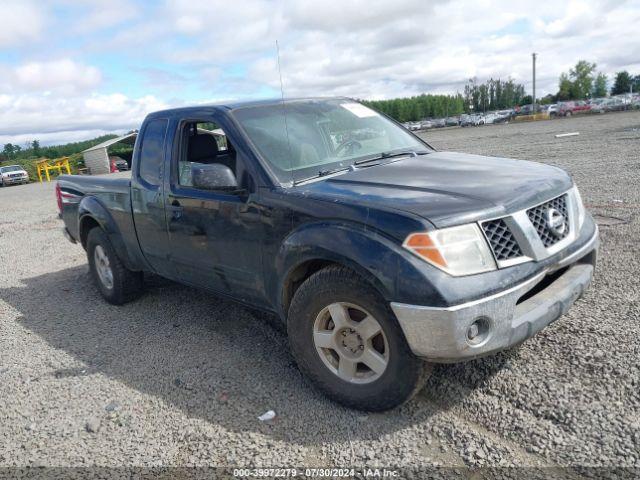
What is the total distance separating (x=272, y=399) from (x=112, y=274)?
2813 millimetres

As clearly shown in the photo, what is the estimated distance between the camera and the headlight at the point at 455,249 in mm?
2664

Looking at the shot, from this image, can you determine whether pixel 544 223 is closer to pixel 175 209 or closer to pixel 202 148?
pixel 175 209

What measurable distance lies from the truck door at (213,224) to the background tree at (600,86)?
12964 cm

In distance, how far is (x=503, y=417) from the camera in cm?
293

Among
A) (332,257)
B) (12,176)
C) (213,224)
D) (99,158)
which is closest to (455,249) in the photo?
(332,257)

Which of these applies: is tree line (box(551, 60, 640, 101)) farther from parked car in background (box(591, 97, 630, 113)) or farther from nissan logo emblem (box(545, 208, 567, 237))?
nissan logo emblem (box(545, 208, 567, 237))

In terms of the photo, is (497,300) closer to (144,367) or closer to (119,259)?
A: (144,367)

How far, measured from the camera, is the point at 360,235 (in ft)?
9.41

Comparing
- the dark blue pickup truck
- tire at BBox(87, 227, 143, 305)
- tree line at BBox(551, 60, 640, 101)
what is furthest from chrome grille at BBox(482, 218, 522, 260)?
tree line at BBox(551, 60, 640, 101)

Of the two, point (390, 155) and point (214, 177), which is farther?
point (390, 155)

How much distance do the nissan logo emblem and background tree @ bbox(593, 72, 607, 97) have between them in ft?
426

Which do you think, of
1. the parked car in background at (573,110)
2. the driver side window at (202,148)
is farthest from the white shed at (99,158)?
the parked car in background at (573,110)

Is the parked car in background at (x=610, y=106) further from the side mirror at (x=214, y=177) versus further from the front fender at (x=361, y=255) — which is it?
the front fender at (x=361, y=255)

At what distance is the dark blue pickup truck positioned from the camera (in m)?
2.70
